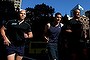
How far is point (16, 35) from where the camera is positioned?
7.20 metres

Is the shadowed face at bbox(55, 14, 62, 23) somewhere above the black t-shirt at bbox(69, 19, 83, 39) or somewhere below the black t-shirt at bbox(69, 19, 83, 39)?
above

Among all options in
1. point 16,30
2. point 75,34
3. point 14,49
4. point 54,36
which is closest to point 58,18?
point 54,36

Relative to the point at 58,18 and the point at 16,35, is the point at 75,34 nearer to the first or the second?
the point at 58,18

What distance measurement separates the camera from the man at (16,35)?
22.9 feet

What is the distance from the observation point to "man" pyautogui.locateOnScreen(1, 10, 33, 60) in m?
6.99

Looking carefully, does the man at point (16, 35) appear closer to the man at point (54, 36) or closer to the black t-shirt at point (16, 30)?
the black t-shirt at point (16, 30)

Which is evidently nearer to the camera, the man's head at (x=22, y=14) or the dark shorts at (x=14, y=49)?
the dark shorts at (x=14, y=49)

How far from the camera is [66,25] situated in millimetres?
7871

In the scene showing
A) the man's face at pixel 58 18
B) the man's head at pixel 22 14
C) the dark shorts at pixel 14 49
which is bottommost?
the dark shorts at pixel 14 49

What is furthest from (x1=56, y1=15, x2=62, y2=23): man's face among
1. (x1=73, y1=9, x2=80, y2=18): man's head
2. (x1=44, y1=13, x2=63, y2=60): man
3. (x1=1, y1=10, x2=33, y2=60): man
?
(x1=1, y1=10, x2=33, y2=60): man

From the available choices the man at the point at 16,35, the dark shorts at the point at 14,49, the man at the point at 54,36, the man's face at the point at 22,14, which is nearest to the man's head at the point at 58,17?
the man at the point at 54,36

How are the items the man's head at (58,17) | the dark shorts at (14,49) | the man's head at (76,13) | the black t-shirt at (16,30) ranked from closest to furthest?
1. the dark shorts at (14,49)
2. the black t-shirt at (16,30)
3. the man's head at (76,13)
4. the man's head at (58,17)

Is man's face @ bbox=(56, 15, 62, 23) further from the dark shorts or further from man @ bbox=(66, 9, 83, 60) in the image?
the dark shorts

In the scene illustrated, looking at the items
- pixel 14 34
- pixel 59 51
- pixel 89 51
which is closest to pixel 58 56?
pixel 59 51
